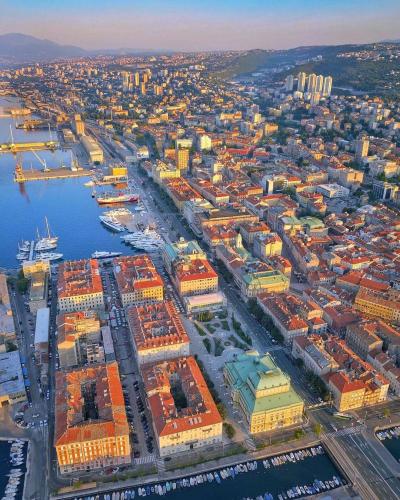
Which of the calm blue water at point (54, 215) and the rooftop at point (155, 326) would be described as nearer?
the rooftop at point (155, 326)

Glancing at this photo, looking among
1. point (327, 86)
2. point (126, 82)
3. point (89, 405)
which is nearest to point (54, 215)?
point (89, 405)

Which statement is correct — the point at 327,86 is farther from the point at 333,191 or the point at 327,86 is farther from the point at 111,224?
the point at 111,224

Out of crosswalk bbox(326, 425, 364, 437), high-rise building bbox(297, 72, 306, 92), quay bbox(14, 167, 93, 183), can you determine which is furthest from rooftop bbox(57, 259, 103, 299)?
high-rise building bbox(297, 72, 306, 92)

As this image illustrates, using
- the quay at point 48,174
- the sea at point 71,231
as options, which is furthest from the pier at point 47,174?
the sea at point 71,231

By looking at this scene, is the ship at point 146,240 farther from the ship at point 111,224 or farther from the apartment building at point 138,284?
the apartment building at point 138,284

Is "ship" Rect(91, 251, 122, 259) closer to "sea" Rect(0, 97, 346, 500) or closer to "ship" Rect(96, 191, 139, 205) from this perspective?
"sea" Rect(0, 97, 346, 500)
